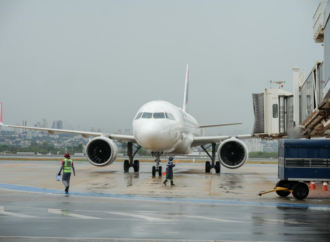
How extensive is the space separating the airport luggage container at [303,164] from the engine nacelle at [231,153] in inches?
397

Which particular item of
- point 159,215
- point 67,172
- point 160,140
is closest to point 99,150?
point 160,140

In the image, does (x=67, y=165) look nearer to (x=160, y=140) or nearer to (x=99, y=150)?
(x=160, y=140)

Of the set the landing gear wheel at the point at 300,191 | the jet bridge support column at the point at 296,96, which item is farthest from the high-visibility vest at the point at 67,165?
the jet bridge support column at the point at 296,96

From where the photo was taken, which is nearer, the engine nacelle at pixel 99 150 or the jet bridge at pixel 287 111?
the jet bridge at pixel 287 111

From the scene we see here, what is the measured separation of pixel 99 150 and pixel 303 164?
13.7 meters

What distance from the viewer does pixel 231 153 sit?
81.5ft

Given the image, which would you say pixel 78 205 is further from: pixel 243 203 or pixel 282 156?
pixel 282 156

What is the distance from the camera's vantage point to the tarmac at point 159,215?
25.8 ft

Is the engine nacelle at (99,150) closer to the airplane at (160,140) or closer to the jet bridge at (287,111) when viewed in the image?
the airplane at (160,140)

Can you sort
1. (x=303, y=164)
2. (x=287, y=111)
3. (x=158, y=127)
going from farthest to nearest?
1. (x=158, y=127)
2. (x=287, y=111)
3. (x=303, y=164)

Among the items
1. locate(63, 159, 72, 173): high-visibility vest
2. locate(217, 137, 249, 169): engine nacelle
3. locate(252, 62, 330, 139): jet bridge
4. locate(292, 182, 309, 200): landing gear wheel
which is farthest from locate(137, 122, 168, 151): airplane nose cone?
locate(292, 182, 309, 200): landing gear wheel

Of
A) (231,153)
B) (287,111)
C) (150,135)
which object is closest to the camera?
(287,111)

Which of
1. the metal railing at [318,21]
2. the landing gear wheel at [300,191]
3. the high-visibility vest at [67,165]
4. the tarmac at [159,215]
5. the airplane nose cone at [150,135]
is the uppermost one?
the metal railing at [318,21]

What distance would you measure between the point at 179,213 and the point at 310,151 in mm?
5634
